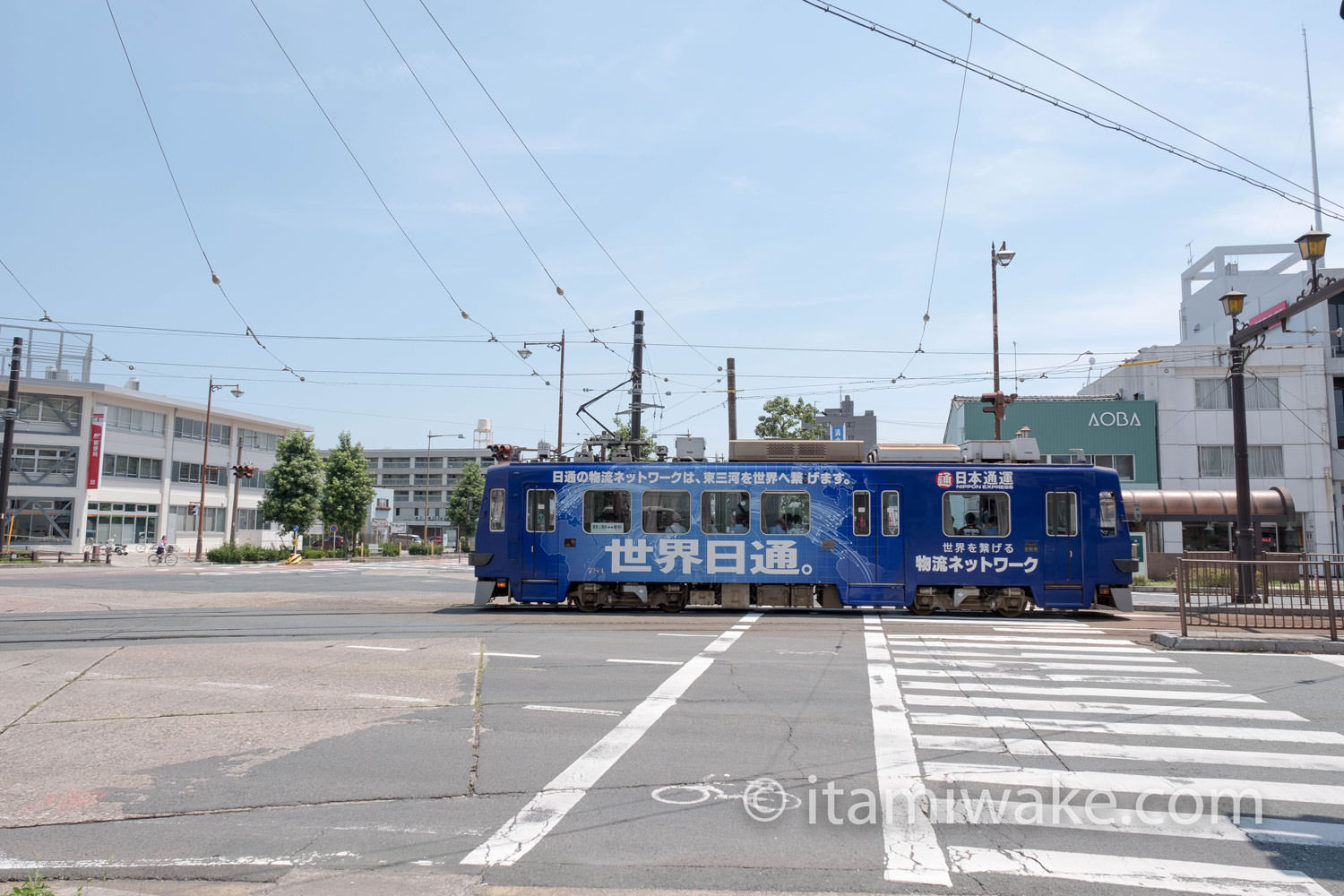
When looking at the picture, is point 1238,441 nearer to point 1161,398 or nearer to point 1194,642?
point 1194,642

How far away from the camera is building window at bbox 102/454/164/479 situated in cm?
5291

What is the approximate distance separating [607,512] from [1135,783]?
42.0 ft

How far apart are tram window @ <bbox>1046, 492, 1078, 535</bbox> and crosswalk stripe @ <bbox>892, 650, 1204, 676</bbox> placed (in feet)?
18.8

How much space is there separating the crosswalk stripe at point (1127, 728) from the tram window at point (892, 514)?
9.38 meters

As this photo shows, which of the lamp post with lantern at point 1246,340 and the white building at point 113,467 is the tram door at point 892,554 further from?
the white building at point 113,467

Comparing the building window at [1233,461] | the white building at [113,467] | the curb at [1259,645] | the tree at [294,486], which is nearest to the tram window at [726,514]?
the curb at [1259,645]

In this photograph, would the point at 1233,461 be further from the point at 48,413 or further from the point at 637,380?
the point at 48,413

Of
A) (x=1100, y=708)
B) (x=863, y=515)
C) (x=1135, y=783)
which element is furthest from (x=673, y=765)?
(x=863, y=515)

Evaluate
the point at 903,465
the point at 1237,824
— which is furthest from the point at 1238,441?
the point at 1237,824

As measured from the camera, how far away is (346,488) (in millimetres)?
55312

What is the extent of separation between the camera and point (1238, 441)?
19.8m

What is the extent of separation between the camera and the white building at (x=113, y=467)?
49.7 m

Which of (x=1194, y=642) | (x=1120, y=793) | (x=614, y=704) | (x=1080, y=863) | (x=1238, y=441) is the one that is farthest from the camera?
(x=1238, y=441)

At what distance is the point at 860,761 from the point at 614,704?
277 centimetres
